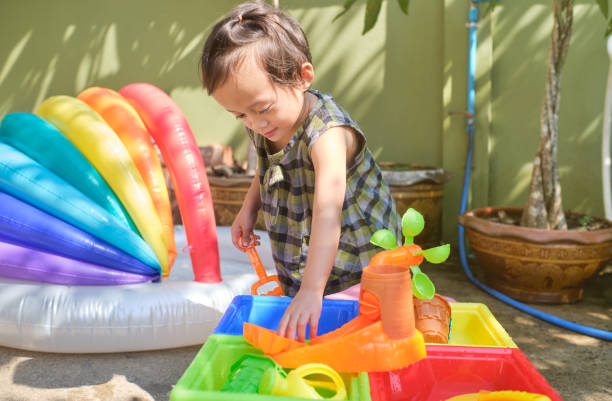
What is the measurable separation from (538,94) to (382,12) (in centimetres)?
121

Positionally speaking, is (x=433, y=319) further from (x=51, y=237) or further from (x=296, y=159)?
(x=51, y=237)

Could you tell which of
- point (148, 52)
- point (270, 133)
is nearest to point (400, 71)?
point (148, 52)

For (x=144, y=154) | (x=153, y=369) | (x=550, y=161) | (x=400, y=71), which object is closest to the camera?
(x=153, y=369)

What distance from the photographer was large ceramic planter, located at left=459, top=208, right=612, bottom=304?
253 centimetres

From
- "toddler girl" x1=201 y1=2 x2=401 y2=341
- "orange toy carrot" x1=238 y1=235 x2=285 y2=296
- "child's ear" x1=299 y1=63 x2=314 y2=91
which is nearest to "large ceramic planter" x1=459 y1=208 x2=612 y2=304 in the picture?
"toddler girl" x1=201 y1=2 x2=401 y2=341

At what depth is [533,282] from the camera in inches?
104

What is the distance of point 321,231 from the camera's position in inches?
42.9

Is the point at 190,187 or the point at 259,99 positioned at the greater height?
the point at 259,99

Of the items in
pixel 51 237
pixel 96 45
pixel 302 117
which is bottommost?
pixel 51 237

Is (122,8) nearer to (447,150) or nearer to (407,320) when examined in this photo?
(447,150)

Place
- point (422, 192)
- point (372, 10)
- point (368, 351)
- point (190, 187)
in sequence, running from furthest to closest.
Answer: point (422, 192)
point (372, 10)
point (190, 187)
point (368, 351)

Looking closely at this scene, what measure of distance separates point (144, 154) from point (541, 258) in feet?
6.48

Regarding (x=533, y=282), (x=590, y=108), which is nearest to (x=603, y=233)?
(x=533, y=282)

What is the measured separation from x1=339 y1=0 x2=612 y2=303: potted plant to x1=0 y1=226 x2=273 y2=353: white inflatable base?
147cm
